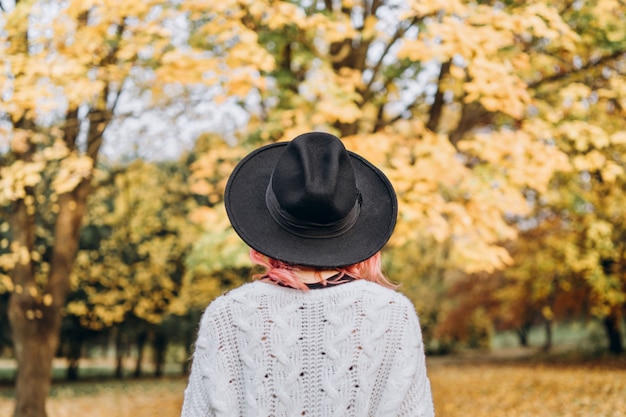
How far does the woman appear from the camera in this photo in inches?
69.7

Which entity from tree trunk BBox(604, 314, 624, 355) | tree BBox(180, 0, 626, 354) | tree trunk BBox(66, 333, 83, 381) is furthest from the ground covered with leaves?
tree BBox(180, 0, 626, 354)

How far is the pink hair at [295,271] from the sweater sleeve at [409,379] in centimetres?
14

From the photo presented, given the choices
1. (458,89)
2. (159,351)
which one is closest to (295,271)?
(458,89)

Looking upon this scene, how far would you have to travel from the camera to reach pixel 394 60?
7707mm

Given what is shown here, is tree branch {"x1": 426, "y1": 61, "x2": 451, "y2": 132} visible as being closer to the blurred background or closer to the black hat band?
the blurred background

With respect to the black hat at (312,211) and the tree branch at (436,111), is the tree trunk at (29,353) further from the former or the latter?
the black hat at (312,211)

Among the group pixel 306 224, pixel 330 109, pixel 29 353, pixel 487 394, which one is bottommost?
pixel 487 394

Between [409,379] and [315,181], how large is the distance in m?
0.64

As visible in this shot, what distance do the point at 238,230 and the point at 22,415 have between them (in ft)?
21.2

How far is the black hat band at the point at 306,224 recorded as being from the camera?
1772 mm

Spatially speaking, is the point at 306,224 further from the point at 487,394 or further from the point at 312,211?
the point at 487,394

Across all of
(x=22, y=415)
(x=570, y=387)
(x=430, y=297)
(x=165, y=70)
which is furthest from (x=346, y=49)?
(x=430, y=297)

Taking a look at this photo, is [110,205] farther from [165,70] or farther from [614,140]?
[614,140]

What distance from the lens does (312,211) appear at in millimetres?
1733
